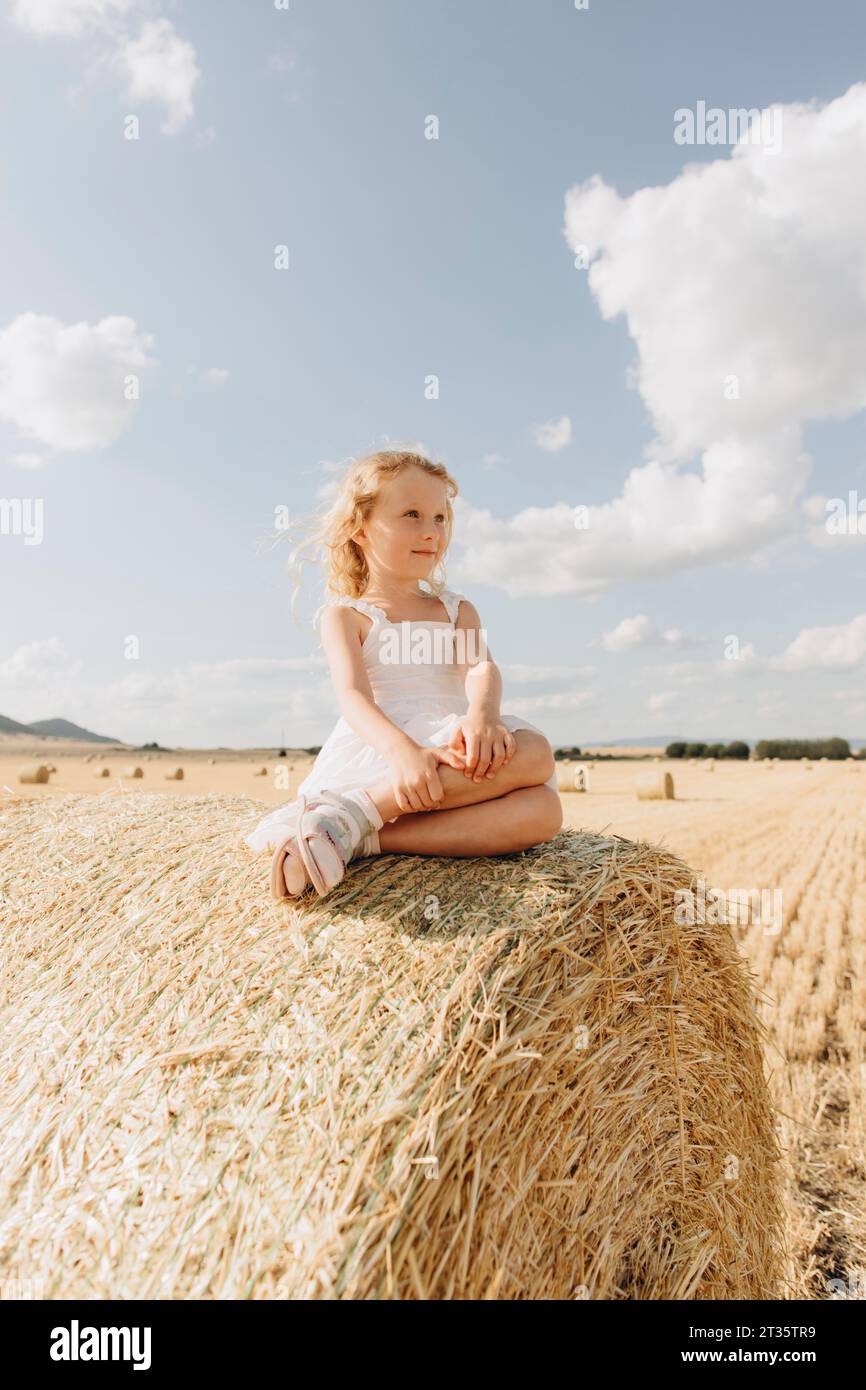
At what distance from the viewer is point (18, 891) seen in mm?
2920

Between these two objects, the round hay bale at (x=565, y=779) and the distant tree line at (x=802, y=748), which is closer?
the round hay bale at (x=565, y=779)

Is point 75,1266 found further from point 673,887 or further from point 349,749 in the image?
point 673,887

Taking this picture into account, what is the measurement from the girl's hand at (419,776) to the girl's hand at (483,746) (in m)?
0.03

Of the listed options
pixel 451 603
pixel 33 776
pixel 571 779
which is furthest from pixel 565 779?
pixel 451 603

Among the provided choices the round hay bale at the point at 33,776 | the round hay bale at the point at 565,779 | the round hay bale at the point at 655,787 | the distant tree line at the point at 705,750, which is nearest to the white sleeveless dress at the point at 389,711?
the round hay bale at the point at 655,787

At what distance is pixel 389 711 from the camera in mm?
2766

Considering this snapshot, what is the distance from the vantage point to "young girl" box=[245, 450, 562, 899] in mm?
2287

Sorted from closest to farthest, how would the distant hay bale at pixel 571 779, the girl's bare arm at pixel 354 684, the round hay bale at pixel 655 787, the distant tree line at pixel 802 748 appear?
the girl's bare arm at pixel 354 684
the round hay bale at pixel 655 787
the distant hay bale at pixel 571 779
the distant tree line at pixel 802 748

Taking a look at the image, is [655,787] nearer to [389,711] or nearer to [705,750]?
[389,711]

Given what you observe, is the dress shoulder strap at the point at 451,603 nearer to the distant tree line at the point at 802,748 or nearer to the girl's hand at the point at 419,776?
the girl's hand at the point at 419,776

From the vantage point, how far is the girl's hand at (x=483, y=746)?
229 centimetres

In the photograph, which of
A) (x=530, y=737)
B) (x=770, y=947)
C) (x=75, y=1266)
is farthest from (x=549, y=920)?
(x=770, y=947)

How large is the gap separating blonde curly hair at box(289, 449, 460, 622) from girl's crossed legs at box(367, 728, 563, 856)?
100 centimetres
